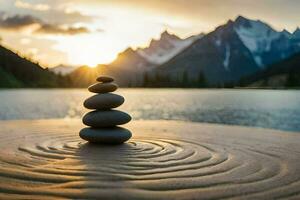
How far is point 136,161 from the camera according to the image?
1210 centimetres

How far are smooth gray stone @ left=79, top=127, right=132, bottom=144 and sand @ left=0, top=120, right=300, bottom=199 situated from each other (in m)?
0.38

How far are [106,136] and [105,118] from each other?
2.36ft

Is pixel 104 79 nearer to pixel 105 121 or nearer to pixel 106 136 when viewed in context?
pixel 105 121

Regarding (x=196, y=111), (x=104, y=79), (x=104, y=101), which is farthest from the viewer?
(x=196, y=111)

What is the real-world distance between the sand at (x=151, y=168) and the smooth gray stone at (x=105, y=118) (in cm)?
91

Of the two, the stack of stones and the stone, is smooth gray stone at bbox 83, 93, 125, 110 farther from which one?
the stone

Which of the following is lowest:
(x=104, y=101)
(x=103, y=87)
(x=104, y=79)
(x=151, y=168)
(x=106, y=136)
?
(x=151, y=168)

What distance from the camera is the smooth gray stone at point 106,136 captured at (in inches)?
610

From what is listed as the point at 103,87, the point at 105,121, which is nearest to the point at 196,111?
the point at 103,87

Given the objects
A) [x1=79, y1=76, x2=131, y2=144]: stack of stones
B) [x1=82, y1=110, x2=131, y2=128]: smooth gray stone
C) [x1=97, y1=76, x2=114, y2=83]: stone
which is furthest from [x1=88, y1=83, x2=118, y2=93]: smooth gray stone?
[x1=82, y1=110, x2=131, y2=128]: smooth gray stone

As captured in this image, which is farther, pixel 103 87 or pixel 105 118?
pixel 103 87

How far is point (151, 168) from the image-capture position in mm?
11102

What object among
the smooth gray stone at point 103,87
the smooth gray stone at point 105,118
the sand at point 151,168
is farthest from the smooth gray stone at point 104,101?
the sand at point 151,168

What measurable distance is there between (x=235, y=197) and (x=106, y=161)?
465 cm
